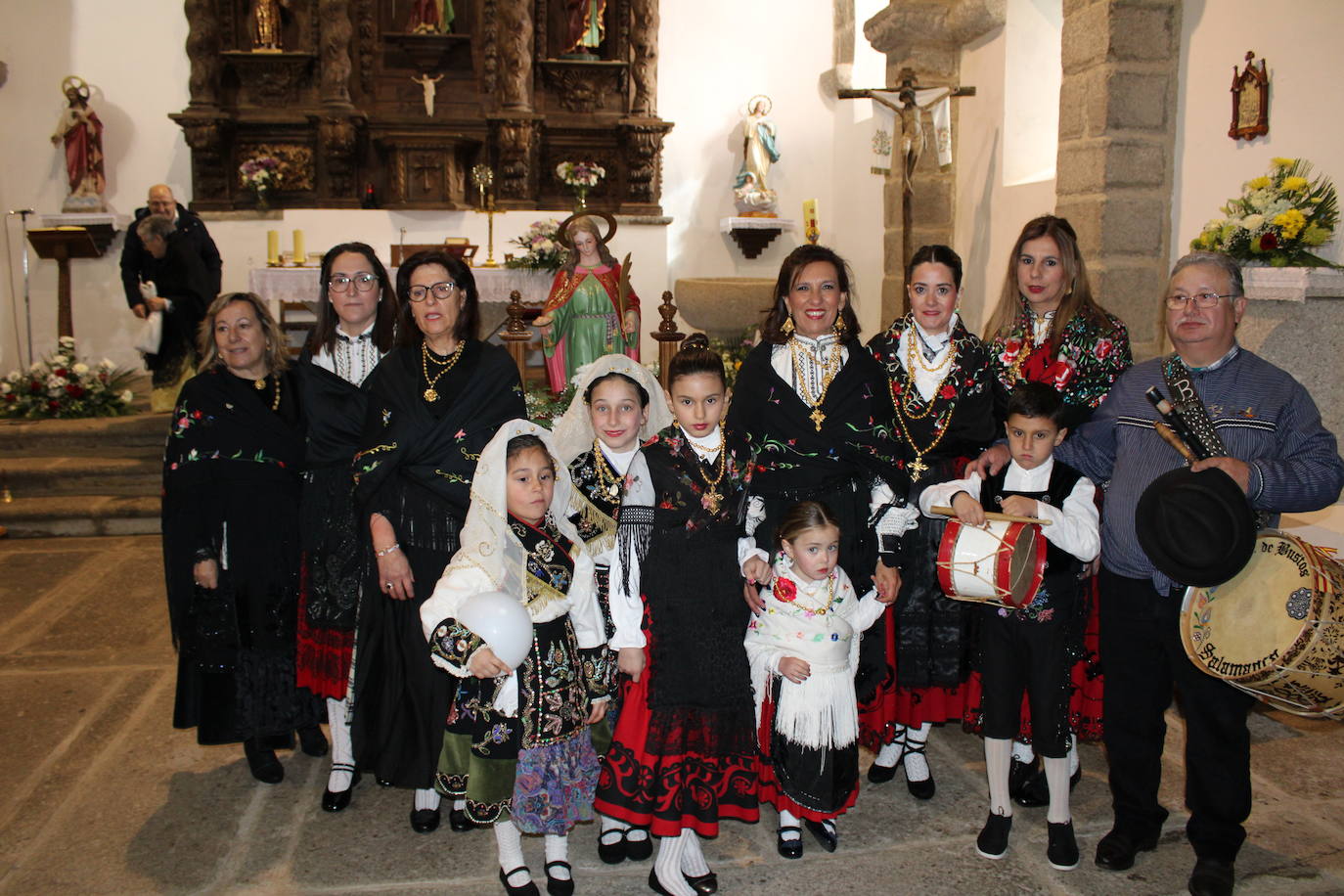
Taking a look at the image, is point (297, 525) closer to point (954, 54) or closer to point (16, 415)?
point (16, 415)

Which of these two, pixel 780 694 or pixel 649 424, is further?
pixel 649 424

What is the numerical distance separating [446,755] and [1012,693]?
1.65 metres

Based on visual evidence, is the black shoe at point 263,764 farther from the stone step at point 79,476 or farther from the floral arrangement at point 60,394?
the floral arrangement at point 60,394

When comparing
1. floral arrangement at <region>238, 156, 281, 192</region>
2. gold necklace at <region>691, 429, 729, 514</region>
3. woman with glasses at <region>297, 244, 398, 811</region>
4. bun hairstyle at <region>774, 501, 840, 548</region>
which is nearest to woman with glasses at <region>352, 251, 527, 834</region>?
woman with glasses at <region>297, 244, 398, 811</region>

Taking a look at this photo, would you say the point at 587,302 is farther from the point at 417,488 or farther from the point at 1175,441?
the point at 1175,441

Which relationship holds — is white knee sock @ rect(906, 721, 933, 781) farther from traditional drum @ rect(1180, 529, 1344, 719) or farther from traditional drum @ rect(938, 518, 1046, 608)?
traditional drum @ rect(1180, 529, 1344, 719)

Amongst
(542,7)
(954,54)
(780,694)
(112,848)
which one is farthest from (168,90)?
(780,694)

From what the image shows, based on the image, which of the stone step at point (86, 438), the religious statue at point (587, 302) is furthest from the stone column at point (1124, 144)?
the stone step at point (86, 438)

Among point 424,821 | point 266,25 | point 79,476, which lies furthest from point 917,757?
point 266,25

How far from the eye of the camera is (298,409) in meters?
3.52

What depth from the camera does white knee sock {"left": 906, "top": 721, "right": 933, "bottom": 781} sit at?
347 centimetres

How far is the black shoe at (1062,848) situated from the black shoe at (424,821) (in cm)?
184

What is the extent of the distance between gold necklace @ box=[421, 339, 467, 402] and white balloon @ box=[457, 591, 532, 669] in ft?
2.39

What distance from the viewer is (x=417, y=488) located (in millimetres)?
3107
